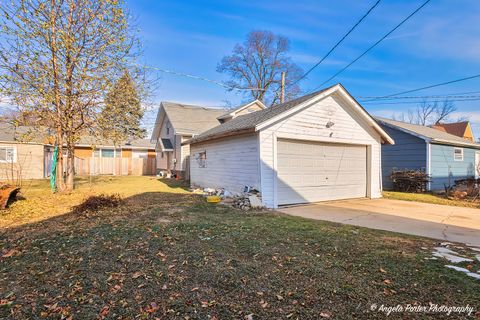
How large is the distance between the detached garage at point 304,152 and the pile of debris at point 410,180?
323 centimetres

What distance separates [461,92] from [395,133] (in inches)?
325

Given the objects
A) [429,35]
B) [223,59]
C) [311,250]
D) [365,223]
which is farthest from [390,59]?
[223,59]

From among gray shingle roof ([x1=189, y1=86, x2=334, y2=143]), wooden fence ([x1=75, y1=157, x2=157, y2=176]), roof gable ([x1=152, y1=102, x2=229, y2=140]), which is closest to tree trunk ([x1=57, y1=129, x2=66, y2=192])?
gray shingle roof ([x1=189, y1=86, x2=334, y2=143])

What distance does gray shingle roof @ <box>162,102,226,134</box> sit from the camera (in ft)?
61.5

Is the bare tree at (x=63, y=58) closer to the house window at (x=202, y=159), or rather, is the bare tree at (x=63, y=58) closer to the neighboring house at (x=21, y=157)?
the house window at (x=202, y=159)

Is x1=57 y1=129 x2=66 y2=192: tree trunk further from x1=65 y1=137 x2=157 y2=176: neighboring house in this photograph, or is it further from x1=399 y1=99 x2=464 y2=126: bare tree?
x1=399 y1=99 x2=464 y2=126: bare tree

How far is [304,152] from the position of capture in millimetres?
9414

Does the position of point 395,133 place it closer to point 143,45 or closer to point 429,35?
point 429,35

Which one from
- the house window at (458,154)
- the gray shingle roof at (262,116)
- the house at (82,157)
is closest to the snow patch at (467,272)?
the gray shingle roof at (262,116)

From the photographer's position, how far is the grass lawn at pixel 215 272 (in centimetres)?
264

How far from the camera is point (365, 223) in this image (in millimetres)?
6398

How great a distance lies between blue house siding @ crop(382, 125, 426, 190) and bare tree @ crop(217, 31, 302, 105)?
51.2 ft

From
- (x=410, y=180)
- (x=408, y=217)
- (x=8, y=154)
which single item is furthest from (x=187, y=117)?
(x=408, y=217)

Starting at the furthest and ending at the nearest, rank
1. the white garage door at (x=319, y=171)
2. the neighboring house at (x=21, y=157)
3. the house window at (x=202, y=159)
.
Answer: the neighboring house at (x=21, y=157) < the house window at (x=202, y=159) < the white garage door at (x=319, y=171)
